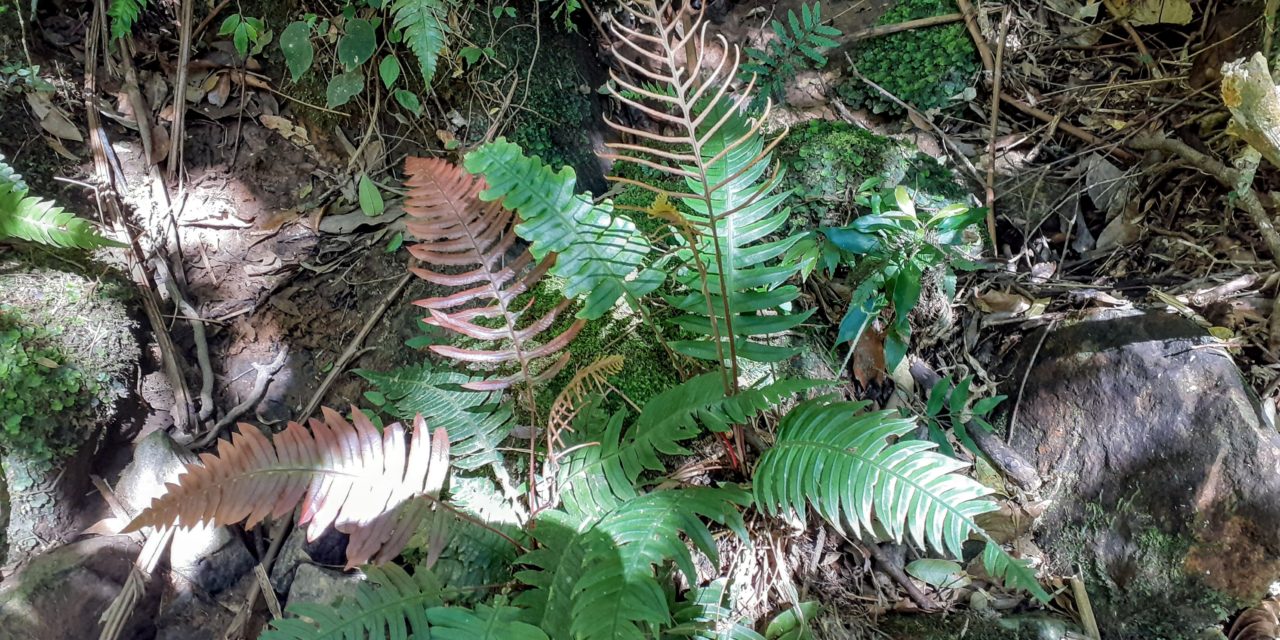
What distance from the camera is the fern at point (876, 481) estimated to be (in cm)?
169

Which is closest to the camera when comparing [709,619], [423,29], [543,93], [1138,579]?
[709,619]

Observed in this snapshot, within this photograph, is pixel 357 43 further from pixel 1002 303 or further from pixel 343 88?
pixel 1002 303

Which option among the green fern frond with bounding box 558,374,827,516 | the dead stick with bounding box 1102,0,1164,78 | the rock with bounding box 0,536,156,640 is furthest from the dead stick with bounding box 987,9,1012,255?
the rock with bounding box 0,536,156,640

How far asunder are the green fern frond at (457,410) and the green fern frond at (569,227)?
0.45 m

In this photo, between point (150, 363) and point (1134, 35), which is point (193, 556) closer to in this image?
point (150, 363)

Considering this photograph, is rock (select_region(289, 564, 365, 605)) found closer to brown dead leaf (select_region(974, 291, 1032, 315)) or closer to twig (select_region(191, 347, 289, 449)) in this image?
twig (select_region(191, 347, 289, 449))

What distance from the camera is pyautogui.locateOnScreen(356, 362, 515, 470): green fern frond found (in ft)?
7.00

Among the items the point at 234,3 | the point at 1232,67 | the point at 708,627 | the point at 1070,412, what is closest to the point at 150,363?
the point at 234,3

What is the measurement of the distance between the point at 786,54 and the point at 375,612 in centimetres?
265

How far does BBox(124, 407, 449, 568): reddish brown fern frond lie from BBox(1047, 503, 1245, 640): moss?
2.13 metres

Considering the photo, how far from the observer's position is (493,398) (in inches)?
88.0

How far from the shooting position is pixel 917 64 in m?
3.19

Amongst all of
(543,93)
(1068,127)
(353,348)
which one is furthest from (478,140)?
(1068,127)

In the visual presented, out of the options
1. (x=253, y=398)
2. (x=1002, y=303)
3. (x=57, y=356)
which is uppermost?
(x=57, y=356)
